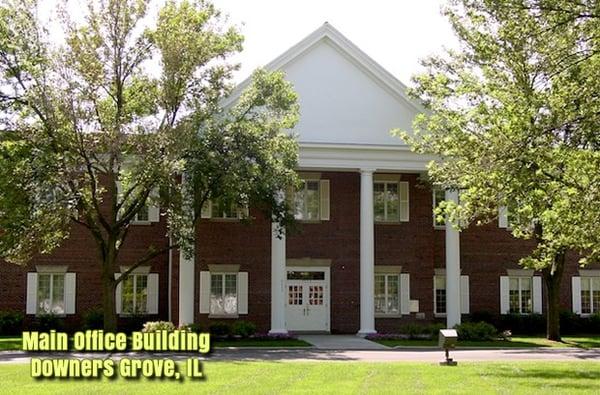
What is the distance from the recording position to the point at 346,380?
55.4 ft

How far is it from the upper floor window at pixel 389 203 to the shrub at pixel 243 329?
7732 mm

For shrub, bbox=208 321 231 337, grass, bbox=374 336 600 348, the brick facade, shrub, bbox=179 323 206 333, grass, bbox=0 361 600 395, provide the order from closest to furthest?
grass, bbox=0 361 600 395, grass, bbox=374 336 600 348, shrub, bbox=179 323 206 333, shrub, bbox=208 321 231 337, the brick facade

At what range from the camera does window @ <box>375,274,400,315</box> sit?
3538 centimetres

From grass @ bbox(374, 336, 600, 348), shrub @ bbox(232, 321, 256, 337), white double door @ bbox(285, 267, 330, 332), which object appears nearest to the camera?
grass @ bbox(374, 336, 600, 348)

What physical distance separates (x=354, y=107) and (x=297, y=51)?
309 centimetres

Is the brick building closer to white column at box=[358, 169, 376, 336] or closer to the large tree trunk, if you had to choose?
white column at box=[358, 169, 376, 336]

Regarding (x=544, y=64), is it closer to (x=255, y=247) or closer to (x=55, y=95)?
(x=55, y=95)

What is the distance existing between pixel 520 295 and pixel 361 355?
15.3 meters

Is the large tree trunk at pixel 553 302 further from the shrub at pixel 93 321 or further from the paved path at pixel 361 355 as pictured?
the shrub at pixel 93 321

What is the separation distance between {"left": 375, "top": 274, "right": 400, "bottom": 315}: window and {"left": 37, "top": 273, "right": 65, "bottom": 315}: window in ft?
41.3

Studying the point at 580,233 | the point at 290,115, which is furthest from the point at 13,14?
the point at 580,233

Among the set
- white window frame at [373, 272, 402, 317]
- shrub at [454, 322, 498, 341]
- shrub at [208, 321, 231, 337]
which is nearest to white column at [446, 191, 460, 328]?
shrub at [454, 322, 498, 341]

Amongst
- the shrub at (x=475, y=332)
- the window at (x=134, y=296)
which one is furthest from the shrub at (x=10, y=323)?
the shrub at (x=475, y=332)

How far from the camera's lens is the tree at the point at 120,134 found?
25.7 m
